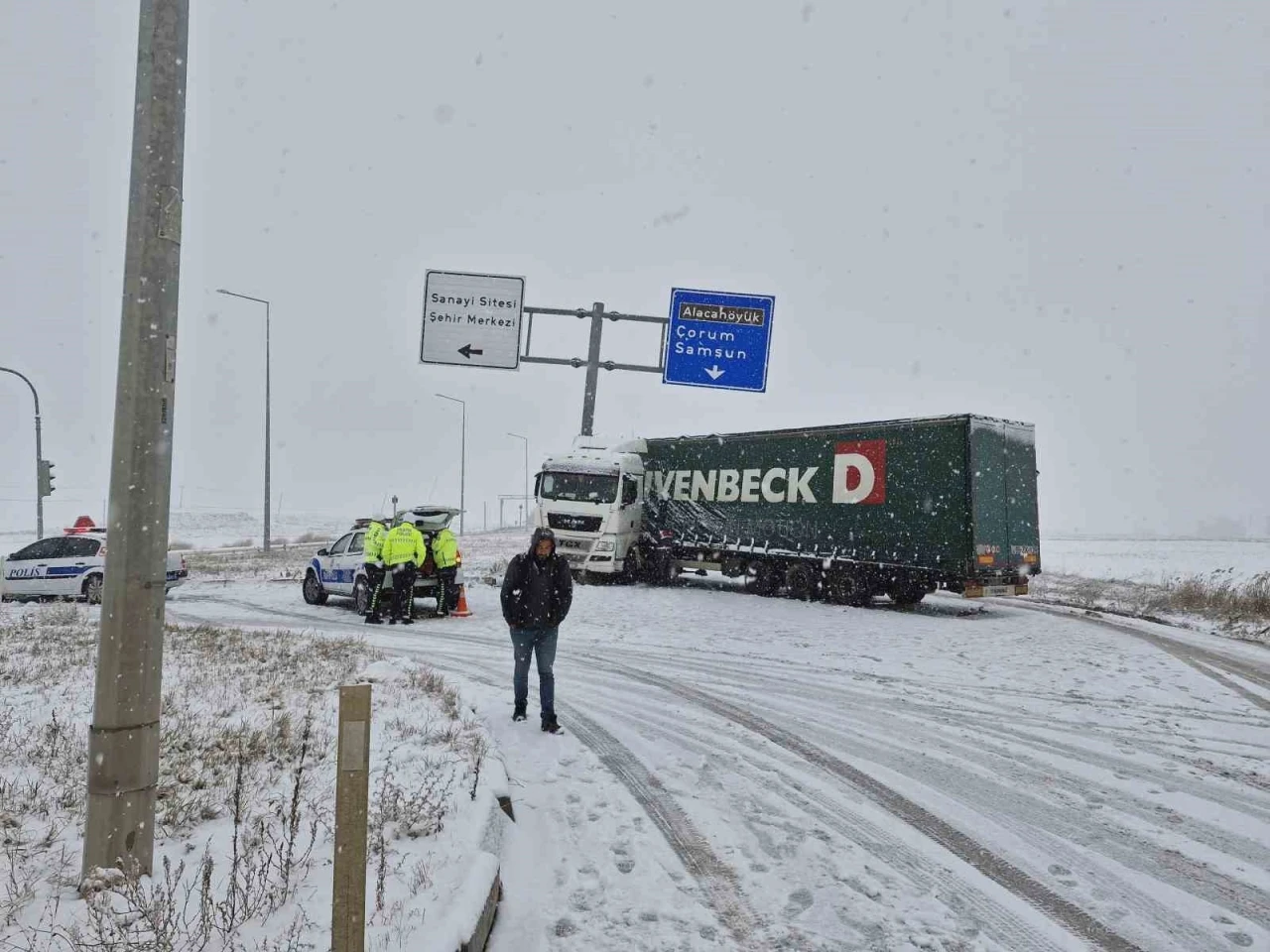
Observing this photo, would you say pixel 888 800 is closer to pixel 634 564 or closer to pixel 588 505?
pixel 588 505

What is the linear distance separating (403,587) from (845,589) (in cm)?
925

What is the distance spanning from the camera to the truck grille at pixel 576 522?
2103cm

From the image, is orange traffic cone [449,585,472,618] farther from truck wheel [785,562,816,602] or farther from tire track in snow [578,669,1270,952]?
tire track in snow [578,669,1270,952]

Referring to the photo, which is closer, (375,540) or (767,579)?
(375,540)

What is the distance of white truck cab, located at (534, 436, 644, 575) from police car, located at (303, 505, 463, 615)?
166 inches

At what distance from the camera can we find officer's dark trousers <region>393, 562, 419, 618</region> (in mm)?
14703

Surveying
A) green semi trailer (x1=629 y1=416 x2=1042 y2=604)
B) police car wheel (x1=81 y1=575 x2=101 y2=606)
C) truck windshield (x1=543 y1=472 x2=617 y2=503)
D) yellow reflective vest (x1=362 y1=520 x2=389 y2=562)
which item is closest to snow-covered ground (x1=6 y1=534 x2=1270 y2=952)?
yellow reflective vest (x1=362 y1=520 x2=389 y2=562)

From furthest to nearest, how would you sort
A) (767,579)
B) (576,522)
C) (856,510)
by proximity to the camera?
(576,522)
(767,579)
(856,510)

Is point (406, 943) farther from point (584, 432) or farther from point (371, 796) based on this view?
point (584, 432)

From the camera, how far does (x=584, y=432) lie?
1942 cm

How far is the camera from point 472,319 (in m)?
17.6

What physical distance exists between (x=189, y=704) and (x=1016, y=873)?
623 cm

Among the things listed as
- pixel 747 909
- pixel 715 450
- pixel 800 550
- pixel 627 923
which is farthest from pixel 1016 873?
pixel 715 450

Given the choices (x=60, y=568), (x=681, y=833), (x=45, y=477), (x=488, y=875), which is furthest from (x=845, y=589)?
(x=45, y=477)
